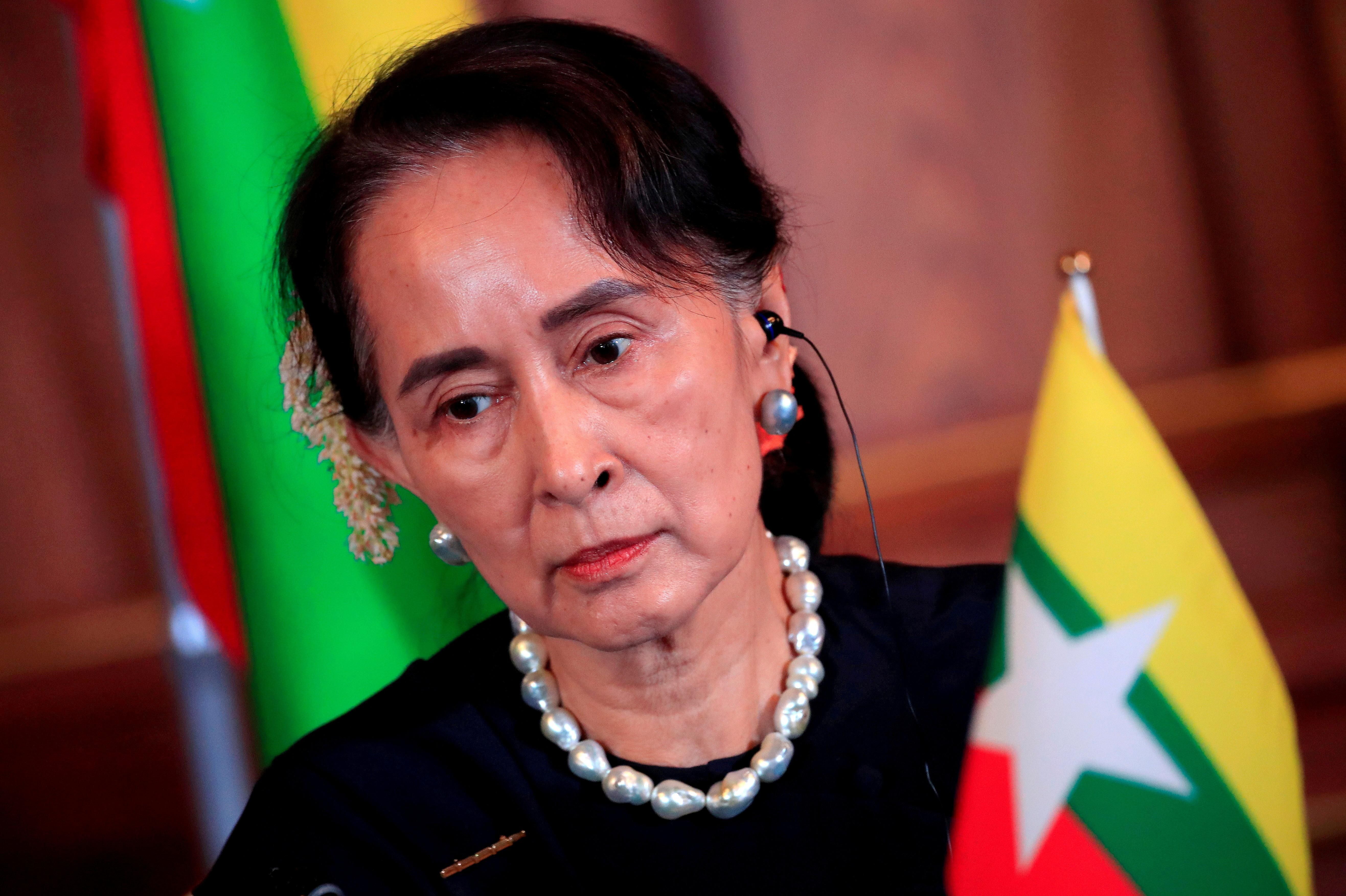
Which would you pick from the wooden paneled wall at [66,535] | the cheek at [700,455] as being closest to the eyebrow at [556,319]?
the cheek at [700,455]

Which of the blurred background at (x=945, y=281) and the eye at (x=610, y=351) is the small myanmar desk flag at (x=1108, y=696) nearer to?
the eye at (x=610, y=351)

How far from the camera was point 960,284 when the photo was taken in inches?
109

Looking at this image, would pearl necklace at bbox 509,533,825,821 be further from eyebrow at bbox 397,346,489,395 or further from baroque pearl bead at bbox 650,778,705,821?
eyebrow at bbox 397,346,489,395

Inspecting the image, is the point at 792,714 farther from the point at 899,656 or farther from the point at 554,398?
the point at 554,398

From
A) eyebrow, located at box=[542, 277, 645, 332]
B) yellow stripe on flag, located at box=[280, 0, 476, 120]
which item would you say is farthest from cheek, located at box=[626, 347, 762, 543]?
yellow stripe on flag, located at box=[280, 0, 476, 120]

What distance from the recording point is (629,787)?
4.24 ft

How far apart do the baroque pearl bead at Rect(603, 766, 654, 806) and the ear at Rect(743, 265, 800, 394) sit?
47 centimetres

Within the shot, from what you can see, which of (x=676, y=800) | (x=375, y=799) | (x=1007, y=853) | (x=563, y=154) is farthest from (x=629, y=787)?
(x=563, y=154)

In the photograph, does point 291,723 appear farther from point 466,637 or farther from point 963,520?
point 963,520

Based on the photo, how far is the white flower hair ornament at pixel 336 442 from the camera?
57.6 inches

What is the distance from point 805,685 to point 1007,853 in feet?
1.60

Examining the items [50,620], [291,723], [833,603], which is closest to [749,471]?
[833,603]

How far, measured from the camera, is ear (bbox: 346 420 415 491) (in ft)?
4.49

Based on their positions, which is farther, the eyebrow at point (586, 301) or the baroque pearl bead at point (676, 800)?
the baroque pearl bead at point (676, 800)
